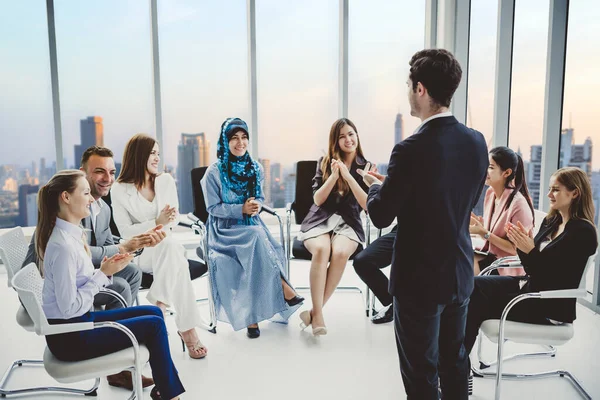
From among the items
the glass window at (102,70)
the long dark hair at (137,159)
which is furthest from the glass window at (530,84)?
the glass window at (102,70)

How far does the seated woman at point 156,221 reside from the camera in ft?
9.81

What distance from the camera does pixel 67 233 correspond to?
2.08 m

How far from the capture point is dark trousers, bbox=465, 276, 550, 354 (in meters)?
2.35

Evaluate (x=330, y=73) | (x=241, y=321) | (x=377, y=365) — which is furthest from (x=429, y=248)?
(x=330, y=73)

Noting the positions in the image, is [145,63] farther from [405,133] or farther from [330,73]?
[405,133]

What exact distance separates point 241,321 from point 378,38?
3.70m

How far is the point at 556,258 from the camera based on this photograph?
89.2 inches

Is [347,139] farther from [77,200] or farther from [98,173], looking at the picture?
[77,200]

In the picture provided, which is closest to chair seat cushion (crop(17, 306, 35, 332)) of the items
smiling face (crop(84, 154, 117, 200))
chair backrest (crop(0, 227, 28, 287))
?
chair backrest (crop(0, 227, 28, 287))

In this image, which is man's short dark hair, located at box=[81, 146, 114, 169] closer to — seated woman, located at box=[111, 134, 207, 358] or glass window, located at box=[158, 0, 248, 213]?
seated woman, located at box=[111, 134, 207, 358]

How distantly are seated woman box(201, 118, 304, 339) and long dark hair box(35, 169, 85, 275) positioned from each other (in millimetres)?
1325

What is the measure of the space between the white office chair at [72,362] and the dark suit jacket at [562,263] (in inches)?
66.4

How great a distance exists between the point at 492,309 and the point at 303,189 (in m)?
1.88

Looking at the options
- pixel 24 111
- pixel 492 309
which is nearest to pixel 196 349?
pixel 492 309
